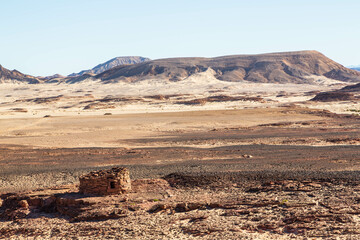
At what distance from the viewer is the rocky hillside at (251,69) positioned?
14288 centimetres

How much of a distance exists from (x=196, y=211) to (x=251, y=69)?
142 meters

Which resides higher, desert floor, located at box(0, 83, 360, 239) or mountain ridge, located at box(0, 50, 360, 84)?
mountain ridge, located at box(0, 50, 360, 84)

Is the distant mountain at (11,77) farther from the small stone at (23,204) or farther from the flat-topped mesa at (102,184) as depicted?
the flat-topped mesa at (102,184)

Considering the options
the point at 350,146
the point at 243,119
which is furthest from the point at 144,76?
the point at 350,146

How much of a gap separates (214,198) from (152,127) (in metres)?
26.4

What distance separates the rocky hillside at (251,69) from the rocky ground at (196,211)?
123 metres

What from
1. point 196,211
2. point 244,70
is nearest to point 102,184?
point 196,211

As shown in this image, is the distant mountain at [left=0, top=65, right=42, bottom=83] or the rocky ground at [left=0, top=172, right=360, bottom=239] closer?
the rocky ground at [left=0, top=172, right=360, bottom=239]

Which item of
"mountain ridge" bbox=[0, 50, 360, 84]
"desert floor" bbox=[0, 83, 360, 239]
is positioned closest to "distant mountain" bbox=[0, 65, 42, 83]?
"mountain ridge" bbox=[0, 50, 360, 84]

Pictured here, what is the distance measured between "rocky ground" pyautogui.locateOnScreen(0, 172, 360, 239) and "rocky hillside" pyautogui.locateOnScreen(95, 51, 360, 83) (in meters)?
123

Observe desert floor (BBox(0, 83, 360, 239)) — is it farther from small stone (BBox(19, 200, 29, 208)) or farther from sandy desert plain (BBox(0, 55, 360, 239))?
small stone (BBox(19, 200, 29, 208))

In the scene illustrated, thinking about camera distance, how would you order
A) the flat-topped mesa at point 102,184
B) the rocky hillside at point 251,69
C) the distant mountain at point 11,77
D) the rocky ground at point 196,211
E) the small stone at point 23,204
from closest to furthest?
the rocky ground at point 196,211, the small stone at point 23,204, the flat-topped mesa at point 102,184, the rocky hillside at point 251,69, the distant mountain at point 11,77

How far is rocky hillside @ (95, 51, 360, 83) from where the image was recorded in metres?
143

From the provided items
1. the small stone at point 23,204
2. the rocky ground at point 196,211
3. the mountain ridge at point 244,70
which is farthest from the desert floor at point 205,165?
the mountain ridge at point 244,70
